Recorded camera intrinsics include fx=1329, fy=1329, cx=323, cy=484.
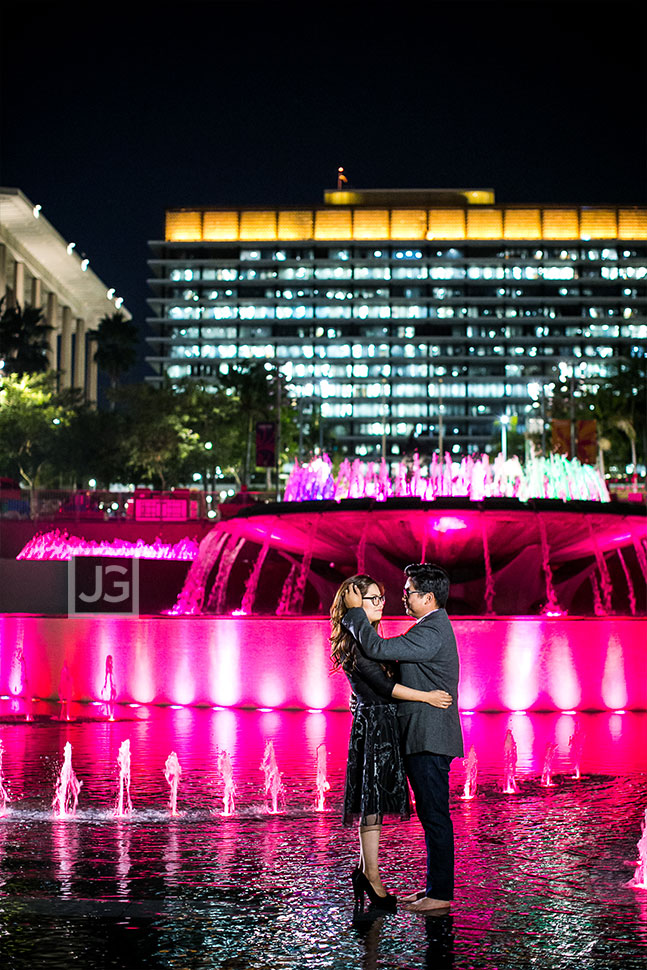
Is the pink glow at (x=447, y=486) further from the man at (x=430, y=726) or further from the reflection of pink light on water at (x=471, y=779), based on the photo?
the man at (x=430, y=726)

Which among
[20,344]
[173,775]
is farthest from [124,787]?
[20,344]

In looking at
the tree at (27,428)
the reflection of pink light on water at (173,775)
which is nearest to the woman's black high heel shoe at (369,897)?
the reflection of pink light on water at (173,775)

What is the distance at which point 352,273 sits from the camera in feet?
513

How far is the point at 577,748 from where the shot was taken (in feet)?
34.8

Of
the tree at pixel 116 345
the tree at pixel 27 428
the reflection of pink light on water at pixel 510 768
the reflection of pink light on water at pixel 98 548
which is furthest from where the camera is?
the tree at pixel 116 345

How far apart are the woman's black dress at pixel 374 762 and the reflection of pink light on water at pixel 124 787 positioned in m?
2.49

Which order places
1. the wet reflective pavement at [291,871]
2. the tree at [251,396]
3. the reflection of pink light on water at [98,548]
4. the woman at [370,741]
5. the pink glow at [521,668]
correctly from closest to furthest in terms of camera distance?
the wet reflective pavement at [291,871] < the woman at [370,741] < the pink glow at [521,668] < the reflection of pink light on water at [98,548] < the tree at [251,396]

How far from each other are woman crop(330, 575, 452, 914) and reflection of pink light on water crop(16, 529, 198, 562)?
2617 cm

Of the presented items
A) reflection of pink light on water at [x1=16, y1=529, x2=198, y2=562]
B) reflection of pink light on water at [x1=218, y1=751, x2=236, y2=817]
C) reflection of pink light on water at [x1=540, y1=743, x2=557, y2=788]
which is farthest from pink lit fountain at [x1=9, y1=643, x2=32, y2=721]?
reflection of pink light on water at [x1=16, y1=529, x2=198, y2=562]

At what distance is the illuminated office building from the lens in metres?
151

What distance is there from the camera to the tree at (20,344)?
70.7 metres

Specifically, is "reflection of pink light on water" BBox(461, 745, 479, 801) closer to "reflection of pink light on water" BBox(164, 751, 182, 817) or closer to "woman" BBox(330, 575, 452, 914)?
"reflection of pink light on water" BBox(164, 751, 182, 817)

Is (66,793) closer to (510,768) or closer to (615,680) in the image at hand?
(510,768)

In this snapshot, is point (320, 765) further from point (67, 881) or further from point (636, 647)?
point (636, 647)
